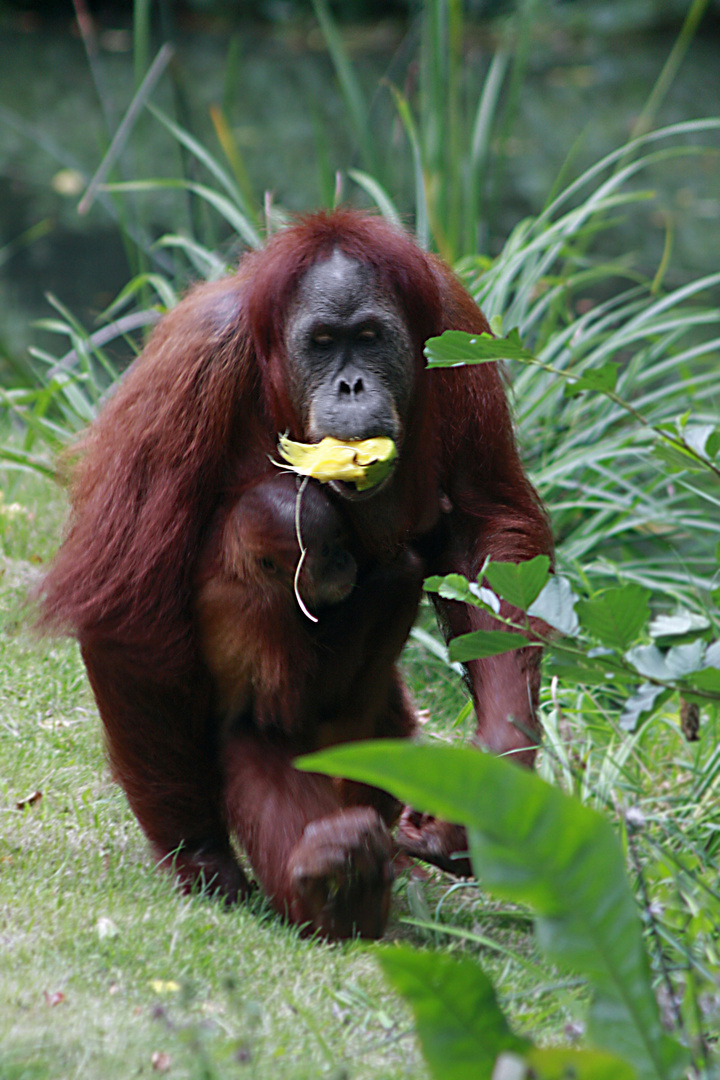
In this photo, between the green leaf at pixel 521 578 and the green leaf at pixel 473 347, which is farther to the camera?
the green leaf at pixel 473 347

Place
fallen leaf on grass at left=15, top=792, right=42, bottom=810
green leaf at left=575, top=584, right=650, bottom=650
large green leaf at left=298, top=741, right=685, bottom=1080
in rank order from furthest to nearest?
fallen leaf on grass at left=15, top=792, right=42, bottom=810 < green leaf at left=575, top=584, right=650, bottom=650 < large green leaf at left=298, top=741, right=685, bottom=1080

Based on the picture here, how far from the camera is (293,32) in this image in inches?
821

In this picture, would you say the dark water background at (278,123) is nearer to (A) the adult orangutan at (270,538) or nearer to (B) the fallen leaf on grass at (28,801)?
(A) the adult orangutan at (270,538)

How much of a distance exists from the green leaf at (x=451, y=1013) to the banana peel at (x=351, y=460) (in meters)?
1.19

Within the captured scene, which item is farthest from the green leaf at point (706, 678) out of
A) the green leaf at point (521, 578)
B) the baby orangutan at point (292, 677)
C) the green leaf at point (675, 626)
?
the baby orangutan at point (292, 677)

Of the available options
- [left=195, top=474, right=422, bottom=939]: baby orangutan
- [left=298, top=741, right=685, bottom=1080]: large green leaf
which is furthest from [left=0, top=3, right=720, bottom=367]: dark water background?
[left=298, top=741, right=685, bottom=1080]: large green leaf

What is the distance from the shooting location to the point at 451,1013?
1713 mm

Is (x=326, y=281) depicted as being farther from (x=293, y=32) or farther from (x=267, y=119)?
(x=293, y=32)

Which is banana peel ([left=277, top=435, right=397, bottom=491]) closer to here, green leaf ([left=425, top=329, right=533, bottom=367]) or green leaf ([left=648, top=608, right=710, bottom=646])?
green leaf ([left=425, top=329, right=533, bottom=367])

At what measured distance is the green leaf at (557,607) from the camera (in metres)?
2.02

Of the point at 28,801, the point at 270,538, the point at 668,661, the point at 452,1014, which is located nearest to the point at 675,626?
the point at 668,661

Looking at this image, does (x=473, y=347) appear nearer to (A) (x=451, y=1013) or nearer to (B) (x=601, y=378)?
(B) (x=601, y=378)

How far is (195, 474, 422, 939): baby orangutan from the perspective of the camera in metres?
2.65

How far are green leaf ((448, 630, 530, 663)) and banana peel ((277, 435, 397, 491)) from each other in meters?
0.66
